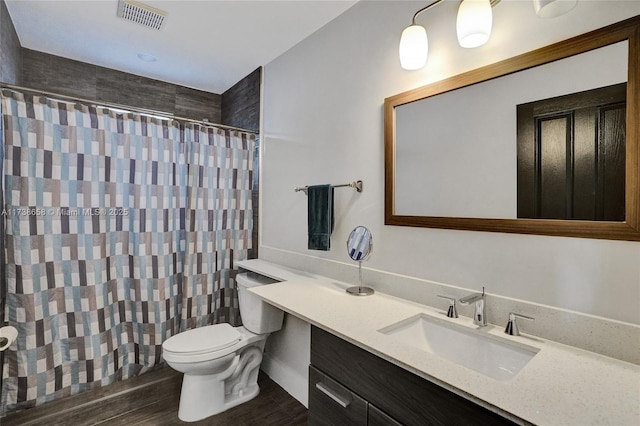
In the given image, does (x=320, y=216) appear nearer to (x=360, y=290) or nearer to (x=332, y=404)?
(x=360, y=290)

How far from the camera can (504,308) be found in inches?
46.1

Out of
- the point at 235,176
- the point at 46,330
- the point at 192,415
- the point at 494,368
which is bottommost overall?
the point at 192,415

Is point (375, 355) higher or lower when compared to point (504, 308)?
lower

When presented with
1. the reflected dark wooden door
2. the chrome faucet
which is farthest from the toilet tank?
the reflected dark wooden door

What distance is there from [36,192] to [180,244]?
35.1 inches

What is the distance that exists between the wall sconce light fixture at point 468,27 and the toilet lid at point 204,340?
1.78m

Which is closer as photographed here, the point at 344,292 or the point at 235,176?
the point at 344,292

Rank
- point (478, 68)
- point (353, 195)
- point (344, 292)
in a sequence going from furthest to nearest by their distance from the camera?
point (353, 195) < point (344, 292) < point (478, 68)

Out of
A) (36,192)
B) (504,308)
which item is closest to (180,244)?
(36,192)

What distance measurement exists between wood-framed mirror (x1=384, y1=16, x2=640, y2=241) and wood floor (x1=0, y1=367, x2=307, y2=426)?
Answer: 4.53ft

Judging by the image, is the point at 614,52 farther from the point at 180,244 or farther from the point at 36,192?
the point at 36,192

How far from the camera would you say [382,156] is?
1.62 metres

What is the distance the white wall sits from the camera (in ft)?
3.27

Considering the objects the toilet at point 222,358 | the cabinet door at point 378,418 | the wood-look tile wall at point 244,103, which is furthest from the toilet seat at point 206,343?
the wood-look tile wall at point 244,103
